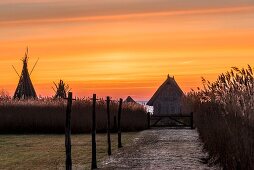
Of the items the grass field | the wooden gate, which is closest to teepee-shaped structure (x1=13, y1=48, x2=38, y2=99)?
the wooden gate

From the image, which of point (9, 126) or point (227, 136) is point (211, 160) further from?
point (9, 126)

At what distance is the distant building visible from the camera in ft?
212

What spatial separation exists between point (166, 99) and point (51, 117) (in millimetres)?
28816

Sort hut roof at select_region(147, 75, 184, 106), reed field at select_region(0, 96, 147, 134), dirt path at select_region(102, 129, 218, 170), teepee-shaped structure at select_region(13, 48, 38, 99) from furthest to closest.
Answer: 1. hut roof at select_region(147, 75, 184, 106)
2. teepee-shaped structure at select_region(13, 48, 38, 99)
3. reed field at select_region(0, 96, 147, 134)
4. dirt path at select_region(102, 129, 218, 170)

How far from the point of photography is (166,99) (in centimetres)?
6500

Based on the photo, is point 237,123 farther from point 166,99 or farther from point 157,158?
point 166,99

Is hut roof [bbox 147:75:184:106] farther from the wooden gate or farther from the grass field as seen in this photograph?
the grass field

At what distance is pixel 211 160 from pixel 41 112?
23.6 meters

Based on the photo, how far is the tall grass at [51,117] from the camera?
1463 inches

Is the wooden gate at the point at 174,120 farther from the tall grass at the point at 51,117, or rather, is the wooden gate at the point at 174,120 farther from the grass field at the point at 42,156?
the grass field at the point at 42,156

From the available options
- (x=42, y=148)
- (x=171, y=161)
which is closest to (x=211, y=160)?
(x=171, y=161)

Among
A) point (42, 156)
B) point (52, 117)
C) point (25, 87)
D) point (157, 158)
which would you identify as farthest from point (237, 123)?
point (25, 87)

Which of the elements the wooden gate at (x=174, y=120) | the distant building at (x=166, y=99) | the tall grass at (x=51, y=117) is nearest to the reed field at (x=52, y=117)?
the tall grass at (x=51, y=117)

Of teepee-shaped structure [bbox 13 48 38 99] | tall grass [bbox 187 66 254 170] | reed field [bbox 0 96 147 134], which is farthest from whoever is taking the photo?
teepee-shaped structure [bbox 13 48 38 99]
